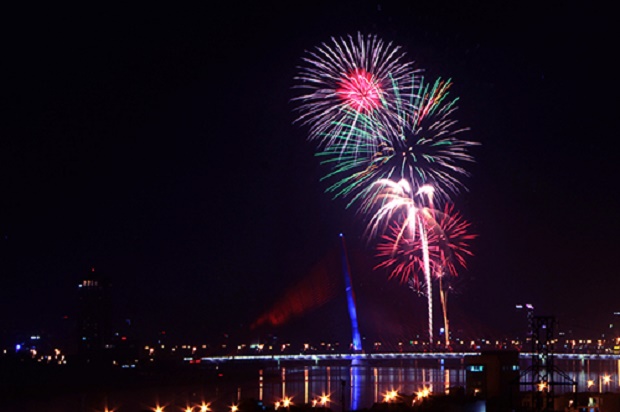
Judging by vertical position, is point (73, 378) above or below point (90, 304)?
below

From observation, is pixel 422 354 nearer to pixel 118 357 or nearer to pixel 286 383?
pixel 286 383

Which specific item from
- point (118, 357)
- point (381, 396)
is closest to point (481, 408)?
point (381, 396)

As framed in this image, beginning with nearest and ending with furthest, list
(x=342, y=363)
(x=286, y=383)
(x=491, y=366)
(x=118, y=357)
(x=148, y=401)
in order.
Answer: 1. (x=491, y=366)
2. (x=148, y=401)
3. (x=286, y=383)
4. (x=118, y=357)
5. (x=342, y=363)

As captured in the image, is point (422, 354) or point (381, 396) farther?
point (422, 354)

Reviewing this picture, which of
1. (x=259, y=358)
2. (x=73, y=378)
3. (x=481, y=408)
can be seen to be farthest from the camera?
(x=259, y=358)

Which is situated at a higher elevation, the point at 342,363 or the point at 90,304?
Result: the point at 90,304

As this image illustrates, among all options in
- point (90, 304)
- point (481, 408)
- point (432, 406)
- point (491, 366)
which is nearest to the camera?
point (432, 406)

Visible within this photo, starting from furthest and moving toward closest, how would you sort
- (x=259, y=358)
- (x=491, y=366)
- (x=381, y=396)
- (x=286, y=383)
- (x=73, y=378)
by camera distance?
(x=259, y=358)
(x=73, y=378)
(x=286, y=383)
(x=381, y=396)
(x=491, y=366)

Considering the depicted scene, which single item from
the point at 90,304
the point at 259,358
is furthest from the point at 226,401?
the point at 90,304

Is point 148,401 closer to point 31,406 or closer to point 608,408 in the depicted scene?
point 31,406
